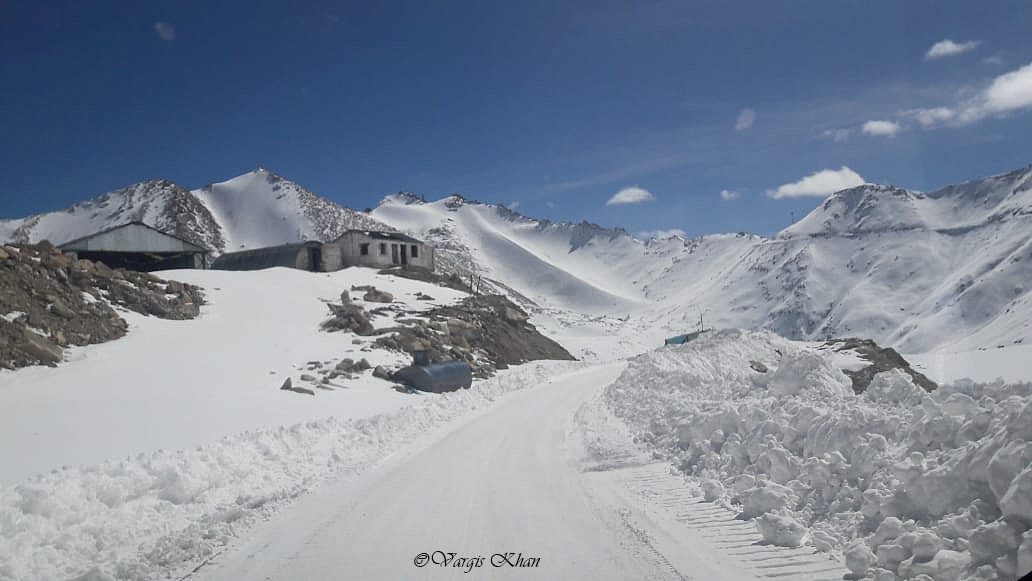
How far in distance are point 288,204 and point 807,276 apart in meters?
163

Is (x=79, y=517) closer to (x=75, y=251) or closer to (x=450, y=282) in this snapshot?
(x=75, y=251)

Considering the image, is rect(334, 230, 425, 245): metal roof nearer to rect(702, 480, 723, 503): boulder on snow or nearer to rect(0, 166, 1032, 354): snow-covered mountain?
rect(702, 480, 723, 503): boulder on snow

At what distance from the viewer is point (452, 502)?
8.20 metres

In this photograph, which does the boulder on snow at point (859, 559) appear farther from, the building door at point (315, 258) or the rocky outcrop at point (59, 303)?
the building door at point (315, 258)

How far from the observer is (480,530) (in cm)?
693

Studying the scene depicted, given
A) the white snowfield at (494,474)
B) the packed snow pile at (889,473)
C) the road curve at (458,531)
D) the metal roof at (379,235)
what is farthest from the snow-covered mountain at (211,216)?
the packed snow pile at (889,473)

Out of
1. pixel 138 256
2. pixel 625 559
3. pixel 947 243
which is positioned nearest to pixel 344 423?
pixel 625 559

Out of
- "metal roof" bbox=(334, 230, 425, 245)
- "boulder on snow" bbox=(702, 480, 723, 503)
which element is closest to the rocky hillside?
"metal roof" bbox=(334, 230, 425, 245)

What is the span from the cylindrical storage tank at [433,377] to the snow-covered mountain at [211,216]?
14254cm

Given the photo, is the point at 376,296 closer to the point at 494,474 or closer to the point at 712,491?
the point at 494,474

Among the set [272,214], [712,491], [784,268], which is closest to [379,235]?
[712,491]

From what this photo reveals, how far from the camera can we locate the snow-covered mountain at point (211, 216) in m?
157

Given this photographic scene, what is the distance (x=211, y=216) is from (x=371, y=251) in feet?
460

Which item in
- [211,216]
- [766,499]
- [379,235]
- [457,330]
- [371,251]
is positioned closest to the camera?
[766,499]
